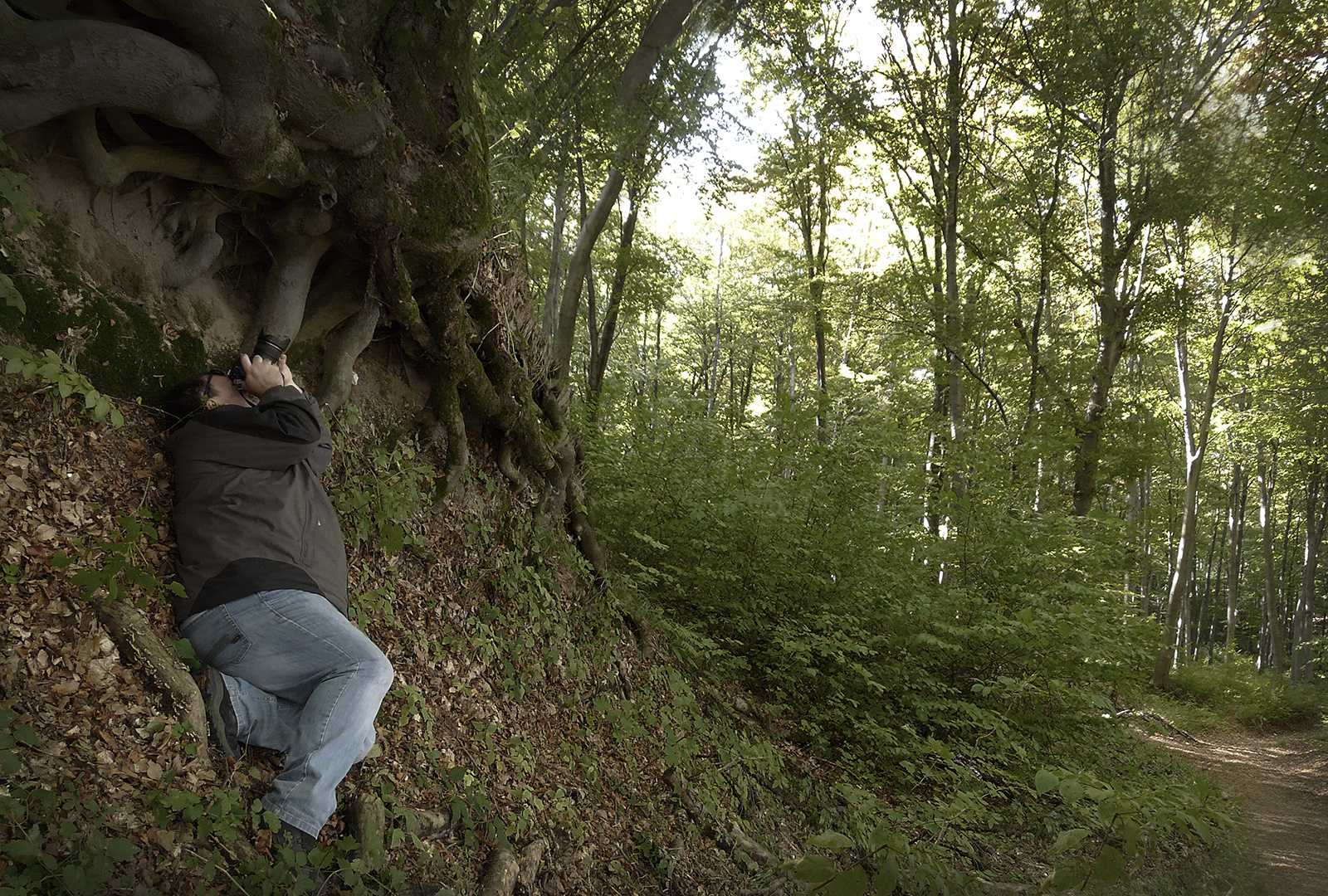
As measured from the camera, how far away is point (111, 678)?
2.40 m

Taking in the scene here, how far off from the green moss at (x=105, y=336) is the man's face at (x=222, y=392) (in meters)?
0.17

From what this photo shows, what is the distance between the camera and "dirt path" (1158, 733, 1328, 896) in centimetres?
625

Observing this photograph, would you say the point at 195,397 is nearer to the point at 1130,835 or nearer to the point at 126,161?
the point at 126,161

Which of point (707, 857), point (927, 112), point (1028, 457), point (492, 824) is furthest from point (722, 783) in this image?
point (927, 112)

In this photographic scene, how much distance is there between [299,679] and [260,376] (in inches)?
58.4

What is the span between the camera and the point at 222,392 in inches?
127

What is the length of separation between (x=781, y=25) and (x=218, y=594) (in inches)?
556

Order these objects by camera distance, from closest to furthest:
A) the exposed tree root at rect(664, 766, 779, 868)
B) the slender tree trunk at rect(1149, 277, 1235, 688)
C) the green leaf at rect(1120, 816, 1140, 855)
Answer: the green leaf at rect(1120, 816, 1140, 855)
the exposed tree root at rect(664, 766, 779, 868)
the slender tree trunk at rect(1149, 277, 1235, 688)

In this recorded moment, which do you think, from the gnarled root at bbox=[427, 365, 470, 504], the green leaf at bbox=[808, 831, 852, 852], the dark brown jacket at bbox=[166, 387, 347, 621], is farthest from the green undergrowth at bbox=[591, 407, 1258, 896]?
the dark brown jacket at bbox=[166, 387, 347, 621]

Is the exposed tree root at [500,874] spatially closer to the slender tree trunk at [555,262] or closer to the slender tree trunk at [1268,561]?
the slender tree trunk at [555,262]

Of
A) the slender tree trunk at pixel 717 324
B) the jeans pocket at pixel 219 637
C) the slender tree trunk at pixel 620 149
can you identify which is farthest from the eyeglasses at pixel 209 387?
the slender tree trunk at pixel 717 324

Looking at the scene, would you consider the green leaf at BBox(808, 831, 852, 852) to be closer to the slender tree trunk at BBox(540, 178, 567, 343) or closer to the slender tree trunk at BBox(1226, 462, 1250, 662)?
the slender tree trunk at BBox(540, 178, 567, 343)

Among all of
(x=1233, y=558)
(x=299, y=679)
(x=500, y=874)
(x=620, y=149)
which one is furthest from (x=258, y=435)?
(x=1233, y=558)

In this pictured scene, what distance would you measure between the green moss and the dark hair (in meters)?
0.05
